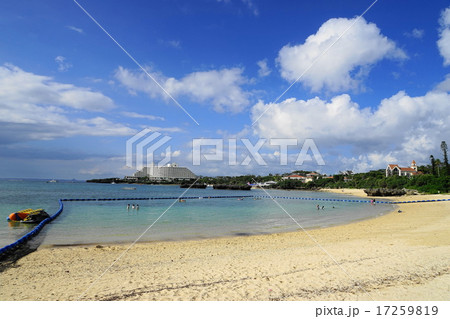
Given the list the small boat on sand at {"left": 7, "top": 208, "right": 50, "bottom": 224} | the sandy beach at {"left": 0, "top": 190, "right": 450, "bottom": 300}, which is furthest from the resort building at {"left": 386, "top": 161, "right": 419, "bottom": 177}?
the small boat on sand at {"left": 7, "top": 208, "right": 50, "bottom": 224}

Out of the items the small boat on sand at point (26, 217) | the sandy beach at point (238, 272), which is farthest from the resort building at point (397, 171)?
the small boat on sand at point (26, 217)

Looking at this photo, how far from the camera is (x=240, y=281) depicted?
20.3 ft

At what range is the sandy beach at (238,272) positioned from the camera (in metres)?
5.40

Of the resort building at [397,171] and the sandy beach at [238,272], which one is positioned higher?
the resort building at [397,171]

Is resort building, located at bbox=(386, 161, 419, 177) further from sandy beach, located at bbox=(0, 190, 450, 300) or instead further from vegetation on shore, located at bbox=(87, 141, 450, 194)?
sandy beach, located at bbox=(0, 190, 450, 300)

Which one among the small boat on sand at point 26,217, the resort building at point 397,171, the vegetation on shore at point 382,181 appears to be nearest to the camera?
the small boat on sand at point 26,217

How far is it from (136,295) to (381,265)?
6029 millimetres

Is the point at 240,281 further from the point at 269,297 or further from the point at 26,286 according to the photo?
the point at 26,286

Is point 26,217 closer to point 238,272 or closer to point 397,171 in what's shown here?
point 238,272

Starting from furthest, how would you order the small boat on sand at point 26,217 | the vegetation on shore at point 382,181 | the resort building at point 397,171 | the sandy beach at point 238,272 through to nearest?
the resort building at point 397,171
the vegetation on shore at point 382,181
the small boat on sand at point 26,217
the sandy beach at point 238,272

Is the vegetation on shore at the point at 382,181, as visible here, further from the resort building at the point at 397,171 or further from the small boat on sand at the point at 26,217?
the small boat on sand at the point at 26,217

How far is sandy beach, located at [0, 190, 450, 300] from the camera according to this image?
5398mm

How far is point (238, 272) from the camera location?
698 centimetres

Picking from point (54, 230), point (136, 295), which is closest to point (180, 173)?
point (54, 230)
